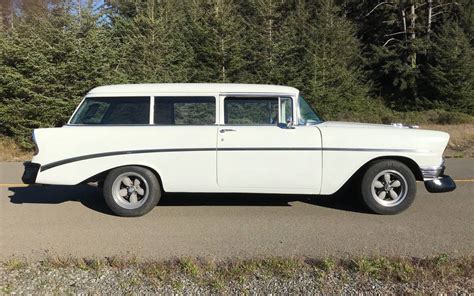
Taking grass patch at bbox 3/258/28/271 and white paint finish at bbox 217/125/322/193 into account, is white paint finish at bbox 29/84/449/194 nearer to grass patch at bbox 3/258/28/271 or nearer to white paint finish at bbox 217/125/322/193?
white paint finish at bbox 217/125/322/193

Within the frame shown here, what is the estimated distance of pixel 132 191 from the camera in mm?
6066

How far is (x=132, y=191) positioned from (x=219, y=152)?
1.30 m

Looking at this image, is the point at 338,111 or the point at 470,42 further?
the point at 470,42

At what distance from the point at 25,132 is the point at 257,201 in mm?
9591

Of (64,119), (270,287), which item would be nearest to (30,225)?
(270,287)

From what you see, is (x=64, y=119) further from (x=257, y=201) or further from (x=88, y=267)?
(x=88, y=267)

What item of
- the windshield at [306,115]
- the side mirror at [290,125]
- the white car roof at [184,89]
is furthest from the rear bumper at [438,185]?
the white car roof at [184,89]

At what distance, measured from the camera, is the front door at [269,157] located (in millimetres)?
5871

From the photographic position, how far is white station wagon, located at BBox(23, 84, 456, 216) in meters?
5.89

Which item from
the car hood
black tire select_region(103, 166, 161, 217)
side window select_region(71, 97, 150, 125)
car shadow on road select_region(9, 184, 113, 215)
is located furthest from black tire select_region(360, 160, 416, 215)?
car shadow on road select_region(9, 184, 113, 215)

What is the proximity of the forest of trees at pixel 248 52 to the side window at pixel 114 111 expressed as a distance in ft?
27.1

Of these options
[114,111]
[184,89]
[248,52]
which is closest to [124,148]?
[114,111]

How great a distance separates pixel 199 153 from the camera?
5918 mm

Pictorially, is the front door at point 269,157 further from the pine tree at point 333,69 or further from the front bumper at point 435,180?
the pine tree at point 333,69
